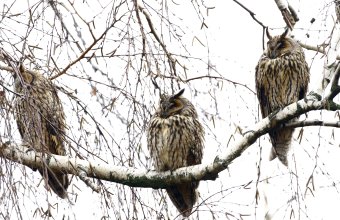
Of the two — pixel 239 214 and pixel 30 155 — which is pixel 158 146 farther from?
pixel 239 214

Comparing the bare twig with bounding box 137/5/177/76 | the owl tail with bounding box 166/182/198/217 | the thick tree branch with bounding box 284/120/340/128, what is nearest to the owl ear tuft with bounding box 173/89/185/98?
the bare twig with bounding box 137/5/177/76

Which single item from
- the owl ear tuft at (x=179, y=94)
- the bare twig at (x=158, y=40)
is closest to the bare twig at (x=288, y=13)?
the owl ear tuft at (x=179, y=94)

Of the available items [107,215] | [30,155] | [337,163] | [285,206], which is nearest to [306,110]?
[285,206]

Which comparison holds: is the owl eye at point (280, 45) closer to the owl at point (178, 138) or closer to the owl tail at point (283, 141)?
the owl tail at point (283, 141)

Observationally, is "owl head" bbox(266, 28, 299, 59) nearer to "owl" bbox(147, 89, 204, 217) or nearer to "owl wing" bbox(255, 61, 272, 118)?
"owl wing" bbox(255, 61, 272, 118)

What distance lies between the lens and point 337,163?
158 inches

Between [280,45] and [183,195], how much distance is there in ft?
4.05

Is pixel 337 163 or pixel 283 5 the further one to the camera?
pixel 283 5

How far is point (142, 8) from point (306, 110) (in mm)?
1078

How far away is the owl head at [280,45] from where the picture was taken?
475cm

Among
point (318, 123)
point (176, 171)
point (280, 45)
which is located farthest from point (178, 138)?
point (318, 123)

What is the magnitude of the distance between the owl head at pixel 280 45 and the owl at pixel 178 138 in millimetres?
705

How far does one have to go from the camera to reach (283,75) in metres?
4.72

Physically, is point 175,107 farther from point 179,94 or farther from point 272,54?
point 272,54
